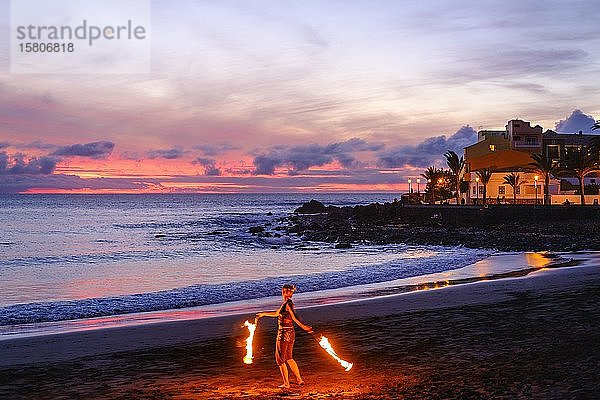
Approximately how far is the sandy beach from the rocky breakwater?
26593 millimetres

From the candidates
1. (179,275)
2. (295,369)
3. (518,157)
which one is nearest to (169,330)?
(295,369)

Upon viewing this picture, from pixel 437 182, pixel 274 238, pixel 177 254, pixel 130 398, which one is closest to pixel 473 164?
pixel 437 182

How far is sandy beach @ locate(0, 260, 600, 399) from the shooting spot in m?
9.79

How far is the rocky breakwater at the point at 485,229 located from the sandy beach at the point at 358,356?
87.2 feet

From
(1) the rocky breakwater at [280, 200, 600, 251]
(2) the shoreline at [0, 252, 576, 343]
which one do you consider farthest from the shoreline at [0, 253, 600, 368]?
(1) the rocky breakwater at [280, 200, 600, 251]

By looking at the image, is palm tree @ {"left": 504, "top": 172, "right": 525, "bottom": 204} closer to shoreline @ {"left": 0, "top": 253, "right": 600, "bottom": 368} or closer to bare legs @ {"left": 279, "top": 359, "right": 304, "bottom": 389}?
shoreline @ {"left": 0, "top": 253, "right": 600, "bottom": 368}

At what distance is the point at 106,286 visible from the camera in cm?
2836

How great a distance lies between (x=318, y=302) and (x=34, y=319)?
8.50m

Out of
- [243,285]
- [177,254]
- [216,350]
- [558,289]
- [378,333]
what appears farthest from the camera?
[177,254]

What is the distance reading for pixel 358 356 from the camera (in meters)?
12.0

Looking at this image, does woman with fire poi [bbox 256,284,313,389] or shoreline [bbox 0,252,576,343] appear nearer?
woman with fire poi [bbox 256,284,313,389]

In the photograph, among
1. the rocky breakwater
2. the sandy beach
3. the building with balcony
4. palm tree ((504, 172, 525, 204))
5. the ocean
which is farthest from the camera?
the building with balcony

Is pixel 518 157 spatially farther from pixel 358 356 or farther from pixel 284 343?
pixel 284 343

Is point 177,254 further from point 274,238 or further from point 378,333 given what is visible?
point 378,333
